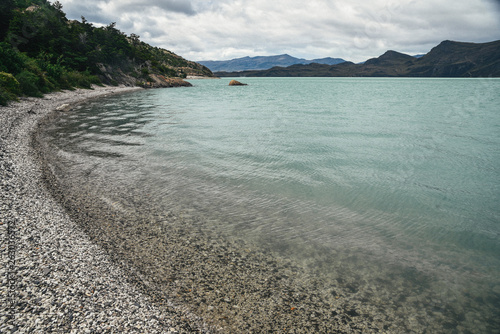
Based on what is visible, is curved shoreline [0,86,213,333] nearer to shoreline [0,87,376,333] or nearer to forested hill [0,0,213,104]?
shoreline [0,87,376,333]

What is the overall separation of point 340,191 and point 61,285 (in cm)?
890

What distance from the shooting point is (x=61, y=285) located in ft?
15.0

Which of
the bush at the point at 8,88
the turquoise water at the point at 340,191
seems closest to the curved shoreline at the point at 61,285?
the turquoise water at the point at 340,191

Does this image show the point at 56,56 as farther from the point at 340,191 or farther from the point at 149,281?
the point at 149,281

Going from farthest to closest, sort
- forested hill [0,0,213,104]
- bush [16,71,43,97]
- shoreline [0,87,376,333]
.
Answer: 1. forested hill [0,0,213,104]
2. bush [16,71,43,97]
3. shoreline [0,87,376,333]

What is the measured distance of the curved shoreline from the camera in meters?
3.93

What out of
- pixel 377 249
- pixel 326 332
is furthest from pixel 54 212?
pixel 377 249

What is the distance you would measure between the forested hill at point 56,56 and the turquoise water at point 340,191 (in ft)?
48.4

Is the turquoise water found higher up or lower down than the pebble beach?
lower down

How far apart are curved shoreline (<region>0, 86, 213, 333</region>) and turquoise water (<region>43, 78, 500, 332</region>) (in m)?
2.75

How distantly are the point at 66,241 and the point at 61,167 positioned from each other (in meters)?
6.87

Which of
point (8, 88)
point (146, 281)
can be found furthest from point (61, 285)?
point (8, 88)

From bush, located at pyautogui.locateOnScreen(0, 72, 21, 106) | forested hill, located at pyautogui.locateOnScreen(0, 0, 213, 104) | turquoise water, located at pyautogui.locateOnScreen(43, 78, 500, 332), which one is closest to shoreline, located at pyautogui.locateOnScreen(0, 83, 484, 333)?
turquoise water, located at pyautogui.locateOnScreen(43, 78, 500, 332)

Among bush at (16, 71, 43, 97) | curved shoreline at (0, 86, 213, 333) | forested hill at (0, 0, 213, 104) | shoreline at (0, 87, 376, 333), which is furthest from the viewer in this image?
forested hill at (0, 0, 213, 104)
